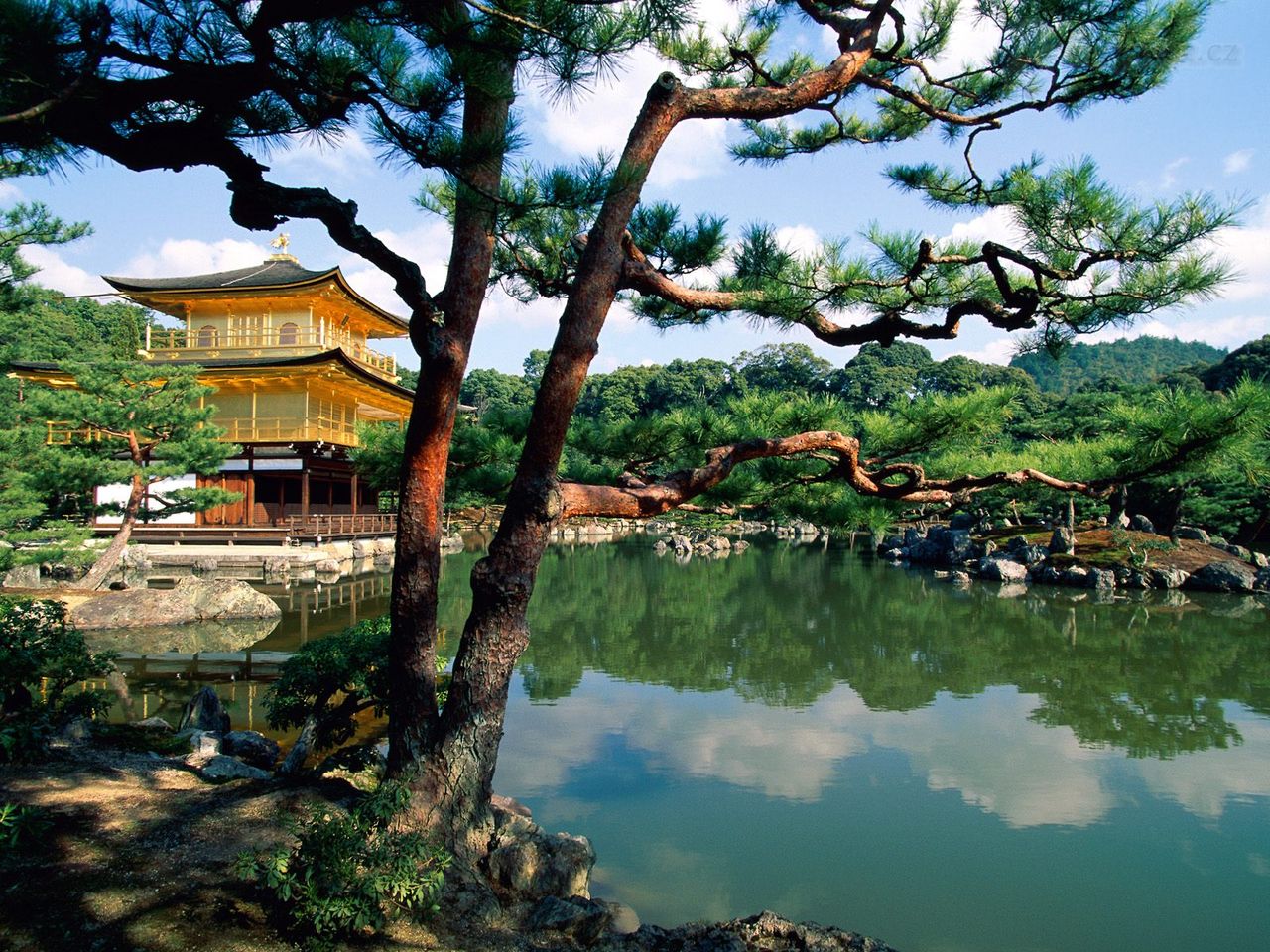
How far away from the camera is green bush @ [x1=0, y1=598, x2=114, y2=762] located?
375cm

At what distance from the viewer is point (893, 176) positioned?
11.0 ft

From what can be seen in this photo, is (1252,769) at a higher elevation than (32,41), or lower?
lower

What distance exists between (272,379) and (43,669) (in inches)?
538

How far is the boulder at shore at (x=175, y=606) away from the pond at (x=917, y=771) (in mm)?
616

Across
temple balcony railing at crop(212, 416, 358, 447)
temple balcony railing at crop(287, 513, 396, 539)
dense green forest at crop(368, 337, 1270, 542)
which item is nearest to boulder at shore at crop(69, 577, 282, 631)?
temple balcony railing at crop(287, 513, 396, 539)

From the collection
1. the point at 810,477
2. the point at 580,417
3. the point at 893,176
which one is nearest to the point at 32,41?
the point at 580,417

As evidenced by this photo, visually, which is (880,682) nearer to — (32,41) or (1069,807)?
(1069,807)

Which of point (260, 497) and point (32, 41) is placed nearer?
point (32, 41)

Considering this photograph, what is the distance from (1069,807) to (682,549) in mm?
17366

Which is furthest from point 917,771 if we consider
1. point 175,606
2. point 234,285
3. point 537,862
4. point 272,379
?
point 234,285

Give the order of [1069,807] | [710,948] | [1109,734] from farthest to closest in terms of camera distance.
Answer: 1. [1109,734]
2. [1069,807]
3. [710,948]

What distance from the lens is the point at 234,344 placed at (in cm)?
1723

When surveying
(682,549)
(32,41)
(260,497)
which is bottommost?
(682,549)

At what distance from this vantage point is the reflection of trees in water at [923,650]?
639cm
